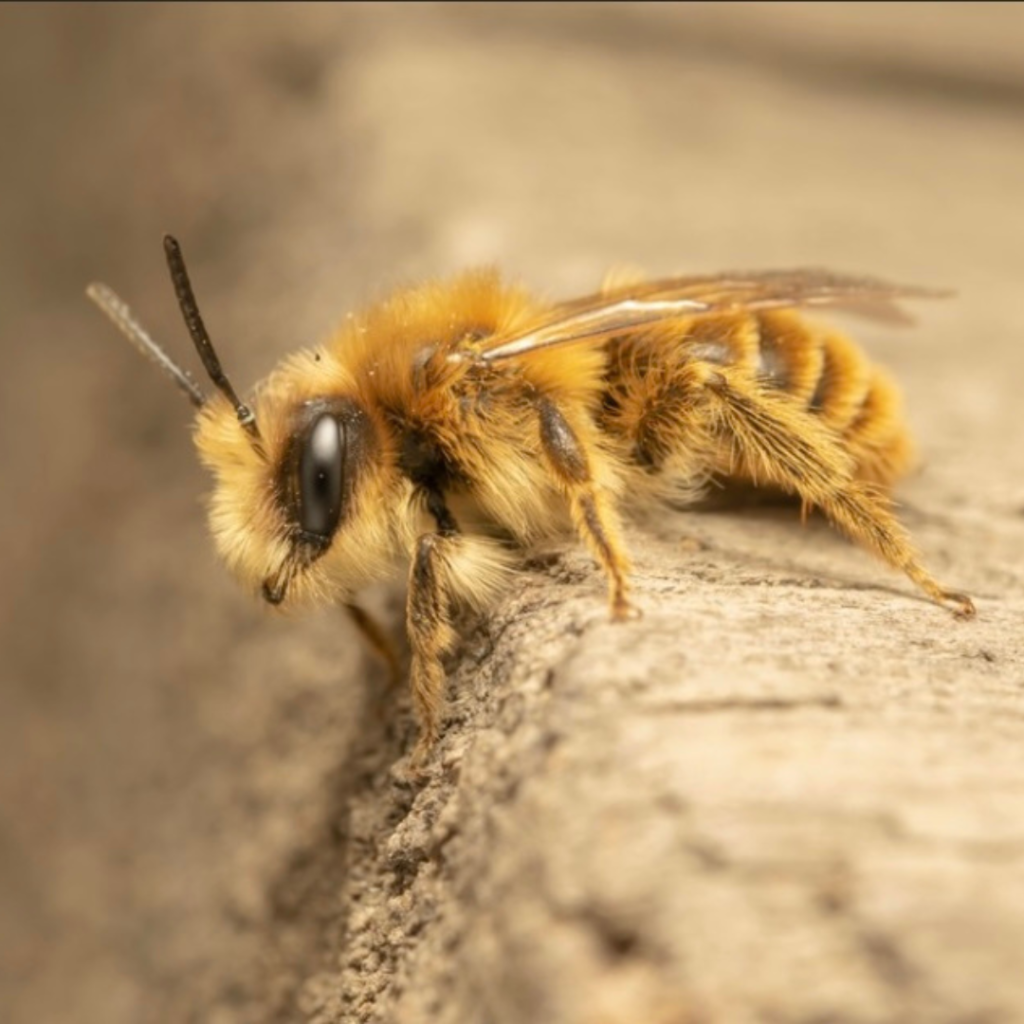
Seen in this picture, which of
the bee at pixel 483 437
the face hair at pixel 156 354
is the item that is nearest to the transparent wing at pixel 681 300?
the bee at pixel 483 437

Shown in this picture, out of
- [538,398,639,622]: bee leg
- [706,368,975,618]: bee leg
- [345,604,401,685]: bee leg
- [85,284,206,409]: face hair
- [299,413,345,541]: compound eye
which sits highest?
[85,284,206,409]: face hair

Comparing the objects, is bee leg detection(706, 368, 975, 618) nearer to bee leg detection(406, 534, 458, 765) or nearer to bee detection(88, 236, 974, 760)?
bee detection(88, 236, 974, 760)

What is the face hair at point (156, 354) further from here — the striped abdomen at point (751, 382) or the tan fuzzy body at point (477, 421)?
the striped abdomen at point (751, 382)

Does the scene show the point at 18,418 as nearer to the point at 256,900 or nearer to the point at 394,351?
the point at 256,900

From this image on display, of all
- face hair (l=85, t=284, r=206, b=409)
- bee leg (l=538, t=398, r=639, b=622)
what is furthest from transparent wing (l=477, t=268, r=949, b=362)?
face hair (l=85, t=284, r=206, b=409)

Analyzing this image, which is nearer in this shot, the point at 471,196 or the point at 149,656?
the point at 149,656

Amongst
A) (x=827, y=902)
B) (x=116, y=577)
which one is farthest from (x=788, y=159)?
(x=827, y=902)

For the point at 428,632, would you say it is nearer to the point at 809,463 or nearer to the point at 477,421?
the point at 477,421
